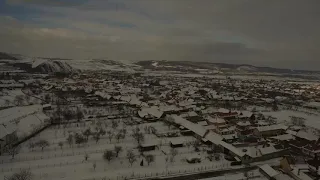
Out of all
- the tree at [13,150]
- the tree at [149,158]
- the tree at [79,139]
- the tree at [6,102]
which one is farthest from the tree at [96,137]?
the tree at [6,102]

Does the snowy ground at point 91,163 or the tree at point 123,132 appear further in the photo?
the tree at point 123,132

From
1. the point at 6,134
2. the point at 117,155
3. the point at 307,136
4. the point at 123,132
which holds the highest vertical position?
the point at 307,136

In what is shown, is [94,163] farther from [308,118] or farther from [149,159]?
[308,118]

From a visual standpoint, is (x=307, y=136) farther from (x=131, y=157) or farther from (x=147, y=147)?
(x=131, y=157)

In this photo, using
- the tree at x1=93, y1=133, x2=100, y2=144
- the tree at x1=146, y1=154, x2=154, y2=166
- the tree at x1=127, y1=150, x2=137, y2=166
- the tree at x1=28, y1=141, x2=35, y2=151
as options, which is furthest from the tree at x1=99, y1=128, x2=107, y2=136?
the tree at x1=146, y1=154, x2=154, y2=166

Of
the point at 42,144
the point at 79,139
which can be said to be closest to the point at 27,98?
the point at 42,144

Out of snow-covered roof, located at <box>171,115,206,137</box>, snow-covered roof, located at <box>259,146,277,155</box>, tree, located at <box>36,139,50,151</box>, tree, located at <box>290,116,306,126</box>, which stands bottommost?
tree, located at <box>36,139,50,151</box>

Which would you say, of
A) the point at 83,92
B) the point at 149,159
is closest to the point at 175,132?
the point at 149,159

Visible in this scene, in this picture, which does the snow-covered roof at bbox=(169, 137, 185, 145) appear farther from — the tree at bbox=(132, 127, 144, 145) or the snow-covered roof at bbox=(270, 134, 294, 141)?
the snow-covered roof at bbox=(270, 134, 294, 141)

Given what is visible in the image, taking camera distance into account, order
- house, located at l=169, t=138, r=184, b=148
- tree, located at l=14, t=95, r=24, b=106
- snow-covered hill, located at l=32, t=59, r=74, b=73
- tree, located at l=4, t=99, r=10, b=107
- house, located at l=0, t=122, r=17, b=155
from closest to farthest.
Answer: house, located at l=0, t=122, r=17, b=155 → house, located at l=169, t=138, r=184, b=148 → tree, located at l=4, t=99, r=10, b=107 → tree, located at l=14, t=95, r=24, b=106 → snow-covered hill, located at l=32, t=59, r=74, b=73

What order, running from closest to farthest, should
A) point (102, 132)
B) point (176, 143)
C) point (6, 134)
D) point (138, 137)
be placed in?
point (6, 134) → point (176, 143) → point (138, 137) → point (102, 132)

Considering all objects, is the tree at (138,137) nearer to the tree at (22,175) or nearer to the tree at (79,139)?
the tree at (79,139)
